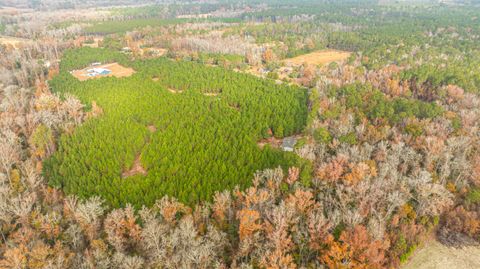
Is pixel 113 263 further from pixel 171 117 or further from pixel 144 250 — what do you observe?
pixel 171 117

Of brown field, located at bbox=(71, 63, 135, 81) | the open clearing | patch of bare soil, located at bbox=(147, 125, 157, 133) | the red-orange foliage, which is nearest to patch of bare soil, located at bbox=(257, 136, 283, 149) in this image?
patch of bare soil, located at bbox=(147, 125, 157, 133)

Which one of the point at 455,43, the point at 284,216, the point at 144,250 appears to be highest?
the point at 455,43

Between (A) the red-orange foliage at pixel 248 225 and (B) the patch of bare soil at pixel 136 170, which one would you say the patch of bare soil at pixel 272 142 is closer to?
(B) the patch of bare soil at pixel 136 170

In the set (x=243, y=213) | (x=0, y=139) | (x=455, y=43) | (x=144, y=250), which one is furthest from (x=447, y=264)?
(x=455, y=43)

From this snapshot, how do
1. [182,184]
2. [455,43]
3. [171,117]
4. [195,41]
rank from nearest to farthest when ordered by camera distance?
[182,184]
[171,117]
[455,43]
[195,41]

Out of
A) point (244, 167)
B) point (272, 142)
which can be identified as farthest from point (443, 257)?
point (272, 142)

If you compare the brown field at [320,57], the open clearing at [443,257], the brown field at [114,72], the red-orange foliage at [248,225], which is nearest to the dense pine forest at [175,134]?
the brown field at [114,72]

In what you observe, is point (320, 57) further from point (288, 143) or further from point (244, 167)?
point (244, 167)
